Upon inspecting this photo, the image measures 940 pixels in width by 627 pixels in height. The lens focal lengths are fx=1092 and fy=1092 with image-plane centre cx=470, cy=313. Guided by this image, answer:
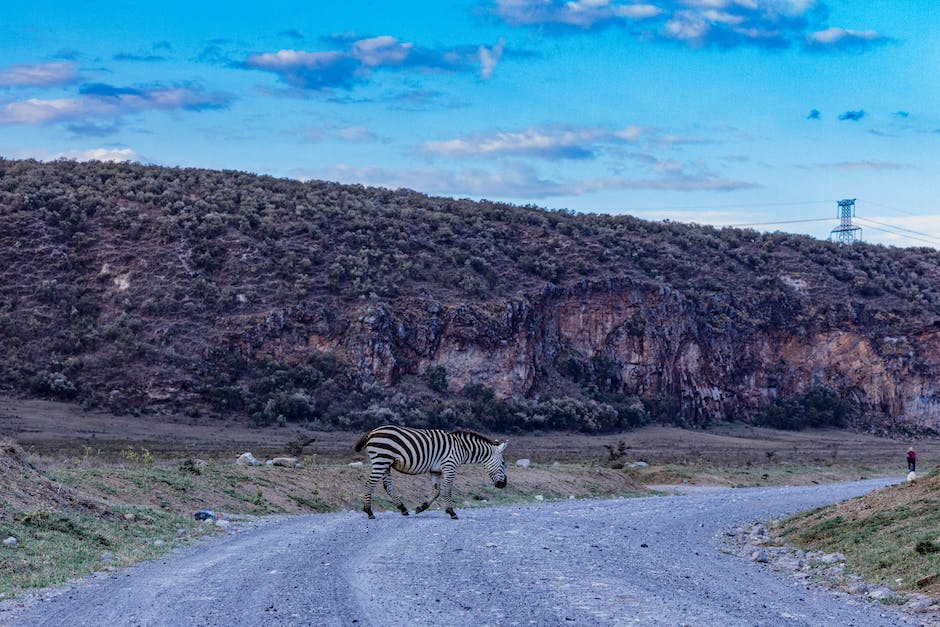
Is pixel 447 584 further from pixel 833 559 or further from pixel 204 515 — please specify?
pixel 204 515

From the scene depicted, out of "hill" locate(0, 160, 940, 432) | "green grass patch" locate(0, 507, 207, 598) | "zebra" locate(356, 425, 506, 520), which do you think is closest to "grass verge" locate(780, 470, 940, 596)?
"zebra" locate(356, 425, 506, 520)

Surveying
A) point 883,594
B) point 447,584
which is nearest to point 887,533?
point 883,594

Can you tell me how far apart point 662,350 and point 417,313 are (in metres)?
19.5

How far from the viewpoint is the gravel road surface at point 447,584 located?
454 inches

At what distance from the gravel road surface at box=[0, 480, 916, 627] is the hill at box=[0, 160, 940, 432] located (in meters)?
40.2

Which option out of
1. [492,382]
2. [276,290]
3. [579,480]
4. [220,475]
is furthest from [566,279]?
[220,475]

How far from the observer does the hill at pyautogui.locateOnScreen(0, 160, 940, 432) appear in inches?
2469

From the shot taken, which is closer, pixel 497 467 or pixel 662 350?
pixel 497 467

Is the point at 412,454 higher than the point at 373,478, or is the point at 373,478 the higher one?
the point at 412,454

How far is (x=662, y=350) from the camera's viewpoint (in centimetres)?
7888

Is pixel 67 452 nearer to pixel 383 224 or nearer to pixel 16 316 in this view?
pixel 16 316

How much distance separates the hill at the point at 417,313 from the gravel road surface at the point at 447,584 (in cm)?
4022

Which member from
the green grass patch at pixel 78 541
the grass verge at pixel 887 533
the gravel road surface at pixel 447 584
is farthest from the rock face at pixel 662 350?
the gravel road surface at pixel 447 584

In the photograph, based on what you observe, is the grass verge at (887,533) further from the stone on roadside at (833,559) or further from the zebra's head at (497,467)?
the zebra's head at (497,467)
